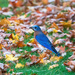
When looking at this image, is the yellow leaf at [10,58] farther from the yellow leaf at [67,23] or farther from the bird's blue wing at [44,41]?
the yellow leaf at [67,23]

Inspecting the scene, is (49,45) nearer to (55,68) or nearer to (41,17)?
(55,68)

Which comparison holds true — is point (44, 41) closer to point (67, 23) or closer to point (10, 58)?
point (10, 58)

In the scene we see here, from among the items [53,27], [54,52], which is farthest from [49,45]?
[53,27]

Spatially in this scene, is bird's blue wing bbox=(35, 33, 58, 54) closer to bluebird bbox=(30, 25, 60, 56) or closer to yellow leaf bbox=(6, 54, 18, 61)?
bluebird bbox=(30, 25, 60, 56)

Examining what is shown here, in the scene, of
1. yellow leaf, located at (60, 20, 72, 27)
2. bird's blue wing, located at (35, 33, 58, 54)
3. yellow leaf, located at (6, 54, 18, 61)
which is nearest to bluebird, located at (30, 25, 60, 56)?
bird's blue wing, located at (35, 33, 58, 54)

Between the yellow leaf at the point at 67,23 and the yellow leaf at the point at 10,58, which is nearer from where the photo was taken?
the yellow leaf at the point at 10,58

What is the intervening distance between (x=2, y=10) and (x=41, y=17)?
53.4 inches

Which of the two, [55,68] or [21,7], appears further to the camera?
[21,7]

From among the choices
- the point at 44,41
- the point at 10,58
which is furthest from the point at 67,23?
the point at 10,58

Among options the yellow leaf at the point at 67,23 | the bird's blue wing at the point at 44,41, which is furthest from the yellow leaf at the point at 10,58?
the yellow leaf at the point at 67,23

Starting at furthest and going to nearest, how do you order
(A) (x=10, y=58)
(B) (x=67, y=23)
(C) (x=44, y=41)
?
(B) (x=67, y=23) < (C) (x=44, y=41) < (A) (x=10, y=58)

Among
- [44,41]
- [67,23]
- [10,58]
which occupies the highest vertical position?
[67,23]

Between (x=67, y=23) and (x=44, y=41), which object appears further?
(x=67, y=23)

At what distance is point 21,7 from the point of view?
279 inches
